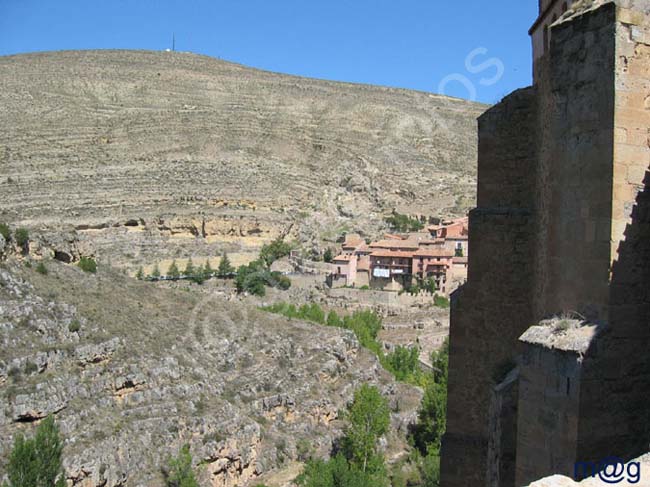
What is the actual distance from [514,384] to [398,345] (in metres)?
25.6

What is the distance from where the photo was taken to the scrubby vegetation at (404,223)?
49875 mm

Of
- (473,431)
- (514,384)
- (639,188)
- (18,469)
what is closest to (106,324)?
(18,469)

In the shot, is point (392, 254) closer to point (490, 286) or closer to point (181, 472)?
point (181, 472)

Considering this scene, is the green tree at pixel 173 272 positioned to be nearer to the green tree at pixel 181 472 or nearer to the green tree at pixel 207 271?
the green tree at pixel 207 271

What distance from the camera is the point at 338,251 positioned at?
141 feet

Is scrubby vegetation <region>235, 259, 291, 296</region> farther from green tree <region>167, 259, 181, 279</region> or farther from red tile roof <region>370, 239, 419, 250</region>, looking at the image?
red tile roof <region>370, 239, 419, 250</region>

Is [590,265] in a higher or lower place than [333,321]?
higher

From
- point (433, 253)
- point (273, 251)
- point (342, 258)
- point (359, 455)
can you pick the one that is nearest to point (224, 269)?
point (273, 251)

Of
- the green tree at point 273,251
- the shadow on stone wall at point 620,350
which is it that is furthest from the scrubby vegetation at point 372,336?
the shadow on stone wall at point 620,350

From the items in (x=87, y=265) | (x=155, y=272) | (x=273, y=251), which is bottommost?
(x=155, y=272)

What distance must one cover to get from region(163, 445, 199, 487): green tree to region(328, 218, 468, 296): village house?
23723 millimetres

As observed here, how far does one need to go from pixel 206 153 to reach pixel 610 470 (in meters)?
53.4

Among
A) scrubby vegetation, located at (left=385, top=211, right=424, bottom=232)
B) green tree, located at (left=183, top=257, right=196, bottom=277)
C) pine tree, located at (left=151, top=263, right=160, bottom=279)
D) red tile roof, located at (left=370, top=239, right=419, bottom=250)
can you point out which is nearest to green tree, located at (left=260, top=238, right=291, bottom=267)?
green tree, located at (left=183, top=257, right=196, bottom=277)

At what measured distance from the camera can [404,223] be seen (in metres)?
50.5
